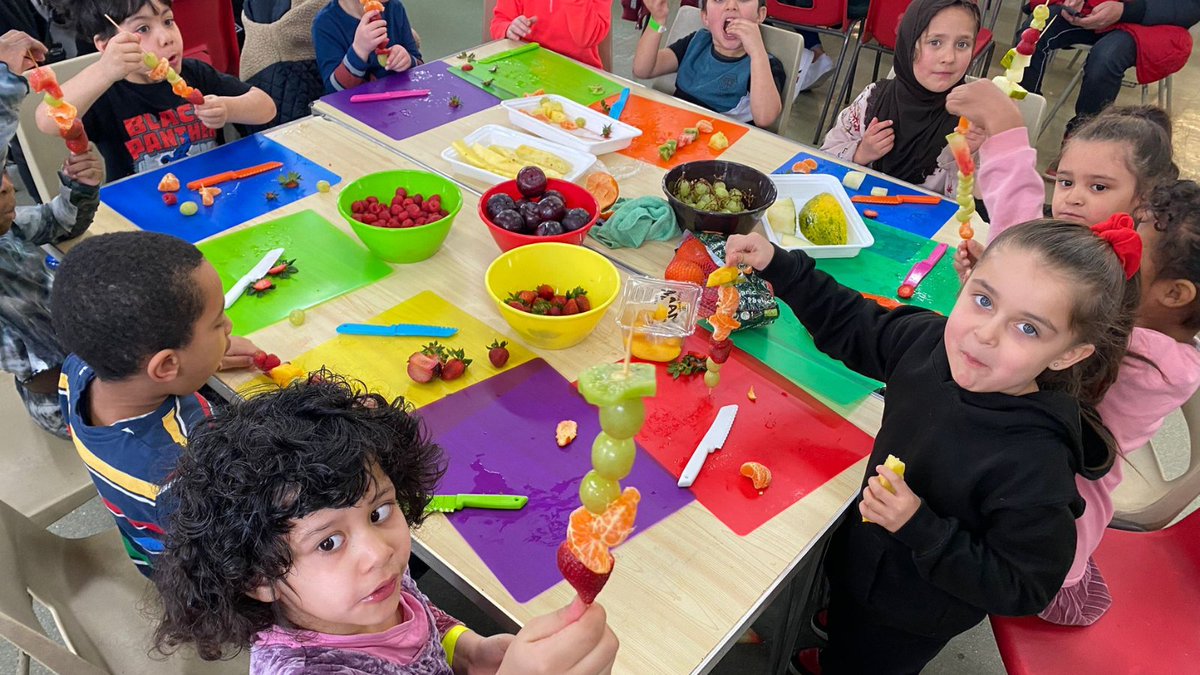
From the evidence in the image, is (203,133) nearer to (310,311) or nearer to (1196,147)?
(310,311)

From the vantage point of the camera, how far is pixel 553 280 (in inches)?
66.4

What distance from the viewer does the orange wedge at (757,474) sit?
1320 mm

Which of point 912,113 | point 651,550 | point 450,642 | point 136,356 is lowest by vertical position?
point 450,642

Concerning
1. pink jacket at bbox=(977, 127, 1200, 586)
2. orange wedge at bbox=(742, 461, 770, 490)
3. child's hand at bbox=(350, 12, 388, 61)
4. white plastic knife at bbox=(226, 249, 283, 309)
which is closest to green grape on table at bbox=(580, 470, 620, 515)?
orange wedge at bbox=(742, 461, 770, 490)

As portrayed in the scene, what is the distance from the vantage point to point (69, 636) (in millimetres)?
1282

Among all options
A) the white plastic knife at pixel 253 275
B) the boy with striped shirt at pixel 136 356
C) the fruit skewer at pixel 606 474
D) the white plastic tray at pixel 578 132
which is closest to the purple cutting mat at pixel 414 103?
the white plastic tray at pixel 578 132

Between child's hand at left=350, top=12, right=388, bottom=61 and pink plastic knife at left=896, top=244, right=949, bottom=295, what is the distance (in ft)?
5.99

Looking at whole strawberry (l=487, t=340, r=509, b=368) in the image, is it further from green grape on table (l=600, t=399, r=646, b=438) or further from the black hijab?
the black hijab

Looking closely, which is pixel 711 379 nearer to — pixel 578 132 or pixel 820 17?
pixel 578 132

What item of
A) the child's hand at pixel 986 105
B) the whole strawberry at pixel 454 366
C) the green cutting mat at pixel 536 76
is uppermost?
the child's hand at pixel 986 105

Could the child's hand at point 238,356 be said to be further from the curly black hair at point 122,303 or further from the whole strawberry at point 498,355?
the whole strawberry at point 498,355

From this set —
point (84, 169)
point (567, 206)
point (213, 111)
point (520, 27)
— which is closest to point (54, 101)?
point (84, 169)

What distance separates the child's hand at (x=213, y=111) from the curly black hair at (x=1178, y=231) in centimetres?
232

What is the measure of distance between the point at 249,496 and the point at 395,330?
768 millimetres
